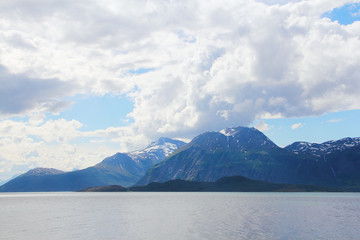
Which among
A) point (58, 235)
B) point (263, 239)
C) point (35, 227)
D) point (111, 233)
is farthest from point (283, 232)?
point (35, 227)

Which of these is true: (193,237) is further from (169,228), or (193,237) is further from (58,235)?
(58,235)

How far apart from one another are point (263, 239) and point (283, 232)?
1199cm

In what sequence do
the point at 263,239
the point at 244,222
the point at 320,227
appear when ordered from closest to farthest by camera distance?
1. the point at 263,239
2. the point at 320,227
3. the point at 244,222

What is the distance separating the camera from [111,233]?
8012cm

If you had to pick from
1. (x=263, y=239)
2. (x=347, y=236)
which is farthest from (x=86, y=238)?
(x=347, y=236)

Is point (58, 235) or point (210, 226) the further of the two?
point (210, 226)

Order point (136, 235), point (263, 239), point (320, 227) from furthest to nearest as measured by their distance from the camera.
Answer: point (320, 227)
point (136, 235)
point (263, 239)

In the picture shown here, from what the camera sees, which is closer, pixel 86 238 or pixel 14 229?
pixel 86 238

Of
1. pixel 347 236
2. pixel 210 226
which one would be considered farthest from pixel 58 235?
pixel 347 236

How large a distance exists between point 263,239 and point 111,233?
35.3 meters

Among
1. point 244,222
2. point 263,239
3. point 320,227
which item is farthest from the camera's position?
point 244,222

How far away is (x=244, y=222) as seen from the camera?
95688 millimetres

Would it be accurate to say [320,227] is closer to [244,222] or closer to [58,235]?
[244,222]

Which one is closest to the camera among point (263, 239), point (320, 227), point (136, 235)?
point (263, 239)
